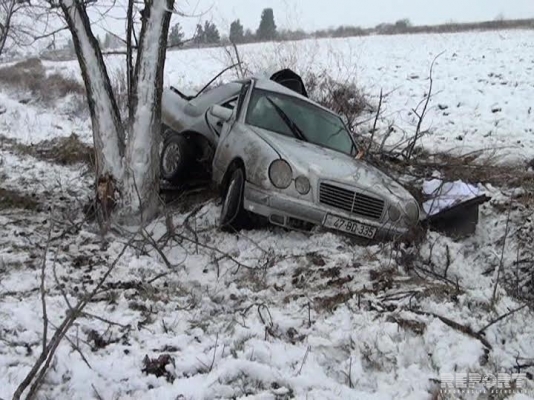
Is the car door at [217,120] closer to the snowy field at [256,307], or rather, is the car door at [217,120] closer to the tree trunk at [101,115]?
the snowy field at [256,307]

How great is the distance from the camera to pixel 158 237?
5.56 metres

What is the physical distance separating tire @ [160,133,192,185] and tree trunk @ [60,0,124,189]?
3.14 ft

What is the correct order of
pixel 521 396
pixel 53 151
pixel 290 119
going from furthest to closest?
pixel 53 151 < pixel 290 119 < pixel 521 396

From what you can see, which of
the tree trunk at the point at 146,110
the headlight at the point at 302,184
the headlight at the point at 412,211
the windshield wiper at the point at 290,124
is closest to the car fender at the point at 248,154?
the headlight at the point at 302,184

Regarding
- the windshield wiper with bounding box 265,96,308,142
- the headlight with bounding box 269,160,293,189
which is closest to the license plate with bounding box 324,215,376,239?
the headlight with bounding box 269,160,293,189

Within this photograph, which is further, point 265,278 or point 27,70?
point 27,70

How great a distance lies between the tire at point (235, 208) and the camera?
18.0 feet

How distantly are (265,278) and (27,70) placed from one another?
2153cm

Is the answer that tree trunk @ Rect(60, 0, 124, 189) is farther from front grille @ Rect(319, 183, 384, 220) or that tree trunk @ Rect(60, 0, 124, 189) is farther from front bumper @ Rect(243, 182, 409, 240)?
front grille @ Rect(319, 183, 384, 220)

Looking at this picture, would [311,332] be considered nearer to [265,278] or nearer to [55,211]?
[265,278]

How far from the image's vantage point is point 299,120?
6391 mm

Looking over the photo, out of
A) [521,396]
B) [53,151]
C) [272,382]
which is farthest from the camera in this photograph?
[53,151]

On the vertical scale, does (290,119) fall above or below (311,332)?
above

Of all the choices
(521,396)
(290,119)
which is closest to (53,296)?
(521,396)
